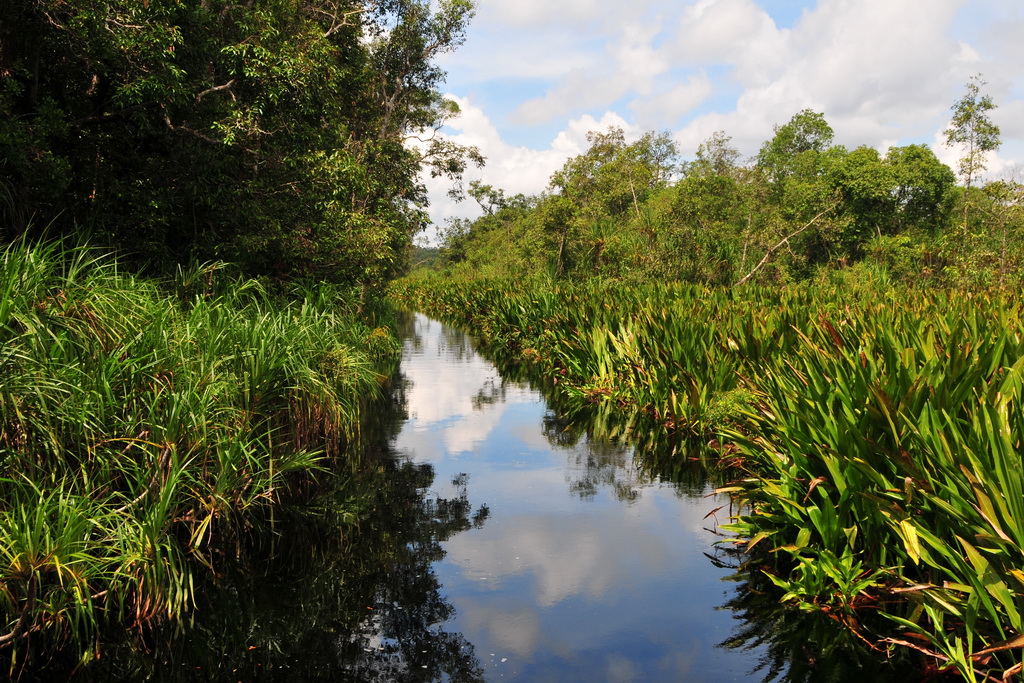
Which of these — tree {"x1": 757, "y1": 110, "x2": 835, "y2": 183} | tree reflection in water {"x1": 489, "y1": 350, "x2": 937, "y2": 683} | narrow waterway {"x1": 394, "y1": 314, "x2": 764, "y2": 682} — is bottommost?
narrow waterway {"x1": 394, "y1": 314, "x2": 764, "y2": 682}

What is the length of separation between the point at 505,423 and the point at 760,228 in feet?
43.1

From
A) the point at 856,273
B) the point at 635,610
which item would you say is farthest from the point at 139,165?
the point at 856,273

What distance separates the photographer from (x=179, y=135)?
9914mm

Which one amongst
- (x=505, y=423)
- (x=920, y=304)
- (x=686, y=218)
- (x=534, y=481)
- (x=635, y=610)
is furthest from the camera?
(x=686, y=218)

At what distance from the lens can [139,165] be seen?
986 centimetres

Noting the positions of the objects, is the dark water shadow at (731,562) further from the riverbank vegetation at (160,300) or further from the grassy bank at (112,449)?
the grassy bank at (112,449)

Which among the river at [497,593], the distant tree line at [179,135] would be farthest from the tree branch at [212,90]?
the river at [497,593]

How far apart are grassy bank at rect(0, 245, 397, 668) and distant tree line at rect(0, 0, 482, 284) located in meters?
2.30

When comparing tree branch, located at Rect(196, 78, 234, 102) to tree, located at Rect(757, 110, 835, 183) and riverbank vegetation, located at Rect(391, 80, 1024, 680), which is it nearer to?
riverbank vegetation, located at Rect(391, 80, 1024, 680)

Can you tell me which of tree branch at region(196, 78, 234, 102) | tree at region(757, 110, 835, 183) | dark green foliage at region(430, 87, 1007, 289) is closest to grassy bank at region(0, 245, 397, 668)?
tree branch at region(196, 78, 234, 102)

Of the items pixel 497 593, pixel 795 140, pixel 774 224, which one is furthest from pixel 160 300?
pixel 795 140

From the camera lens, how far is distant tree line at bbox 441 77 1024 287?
18.9 meters

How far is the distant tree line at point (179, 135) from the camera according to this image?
312 inches

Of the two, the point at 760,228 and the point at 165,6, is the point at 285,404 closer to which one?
the point at 165,6
